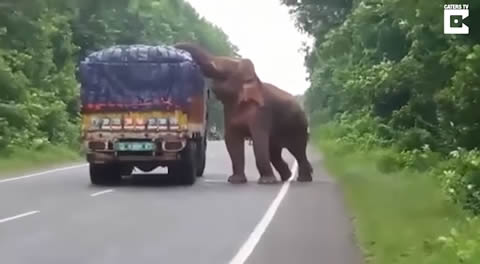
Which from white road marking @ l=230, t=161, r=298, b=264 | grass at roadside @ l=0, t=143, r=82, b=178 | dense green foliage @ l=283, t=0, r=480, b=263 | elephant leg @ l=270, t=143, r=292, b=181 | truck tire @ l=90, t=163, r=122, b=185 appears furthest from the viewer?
grass at roadside @ l=0, t=143, r=82, b=178

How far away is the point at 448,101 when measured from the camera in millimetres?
19156

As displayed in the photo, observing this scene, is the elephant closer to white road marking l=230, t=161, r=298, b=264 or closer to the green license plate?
the green license plate

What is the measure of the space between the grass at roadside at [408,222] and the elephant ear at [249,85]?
311cm

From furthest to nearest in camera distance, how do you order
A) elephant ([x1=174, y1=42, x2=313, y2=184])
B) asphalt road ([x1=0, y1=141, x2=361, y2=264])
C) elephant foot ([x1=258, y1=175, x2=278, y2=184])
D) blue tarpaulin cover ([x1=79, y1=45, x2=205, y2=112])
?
elephant ([x1=174, y1=42, x2=313, y2=184]) < elephant foot ([x1=258, y1=175, x2=278, y2=184]) < blue tarpaulin cover ([x1=79, y1=45, x2=205, y2=112]) < asphalt road ([x1=0, y1=141, x2=361, y2=264])

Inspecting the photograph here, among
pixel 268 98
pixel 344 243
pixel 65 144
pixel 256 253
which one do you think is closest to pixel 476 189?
pixel 344 243

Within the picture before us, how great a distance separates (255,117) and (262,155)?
3.34 feet

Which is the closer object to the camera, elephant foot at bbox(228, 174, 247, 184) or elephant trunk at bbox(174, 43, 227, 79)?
elephant foot at bbox(228, 174, 247, 184)

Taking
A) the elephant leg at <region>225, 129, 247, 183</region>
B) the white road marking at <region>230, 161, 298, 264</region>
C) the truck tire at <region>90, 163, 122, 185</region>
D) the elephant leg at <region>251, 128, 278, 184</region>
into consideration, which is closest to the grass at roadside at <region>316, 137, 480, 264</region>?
the white road marking at <region>230, 161, 298, 264</region>

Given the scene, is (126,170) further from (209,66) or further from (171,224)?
(171,224)

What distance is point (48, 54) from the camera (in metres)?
47.5

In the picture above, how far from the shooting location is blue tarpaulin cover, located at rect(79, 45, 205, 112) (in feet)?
85.4

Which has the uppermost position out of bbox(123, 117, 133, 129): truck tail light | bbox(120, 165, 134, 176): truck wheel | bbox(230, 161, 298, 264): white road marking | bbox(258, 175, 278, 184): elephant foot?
bbox(123, 117, 133, 129): truck tail light

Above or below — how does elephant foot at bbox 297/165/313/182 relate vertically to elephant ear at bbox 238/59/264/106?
below

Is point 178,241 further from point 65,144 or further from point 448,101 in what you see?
point 65,144
